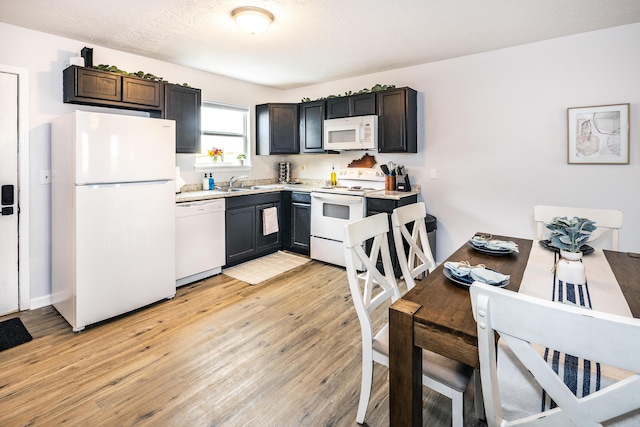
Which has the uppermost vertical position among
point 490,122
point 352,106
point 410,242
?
point 352,106

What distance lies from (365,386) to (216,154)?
3.71m

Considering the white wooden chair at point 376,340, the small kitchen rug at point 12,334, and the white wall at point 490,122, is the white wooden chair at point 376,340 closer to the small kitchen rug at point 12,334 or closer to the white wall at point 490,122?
the white wall at point 490,122

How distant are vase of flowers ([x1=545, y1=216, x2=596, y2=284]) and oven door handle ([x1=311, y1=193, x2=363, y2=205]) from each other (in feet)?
7.84

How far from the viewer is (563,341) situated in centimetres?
77

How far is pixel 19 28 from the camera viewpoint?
9.63 ft

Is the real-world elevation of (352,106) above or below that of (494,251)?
above

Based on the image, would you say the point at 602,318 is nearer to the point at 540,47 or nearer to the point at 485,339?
the point at 485,339

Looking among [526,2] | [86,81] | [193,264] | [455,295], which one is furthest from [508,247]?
[86,81]

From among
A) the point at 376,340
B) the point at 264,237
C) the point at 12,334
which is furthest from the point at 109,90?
the point at 376,340

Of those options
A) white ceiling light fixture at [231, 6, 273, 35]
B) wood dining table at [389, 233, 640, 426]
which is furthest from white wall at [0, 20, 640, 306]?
wood dining table at [389, 233, 640, 426]

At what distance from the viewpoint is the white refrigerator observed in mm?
2635

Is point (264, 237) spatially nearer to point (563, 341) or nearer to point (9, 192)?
point (9, 192)

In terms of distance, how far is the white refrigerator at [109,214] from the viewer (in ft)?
Result: 8.64

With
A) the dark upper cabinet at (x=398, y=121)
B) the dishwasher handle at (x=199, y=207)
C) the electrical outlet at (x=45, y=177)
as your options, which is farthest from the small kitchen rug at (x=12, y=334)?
the dark upper cabinet at (x=398, y=121)
